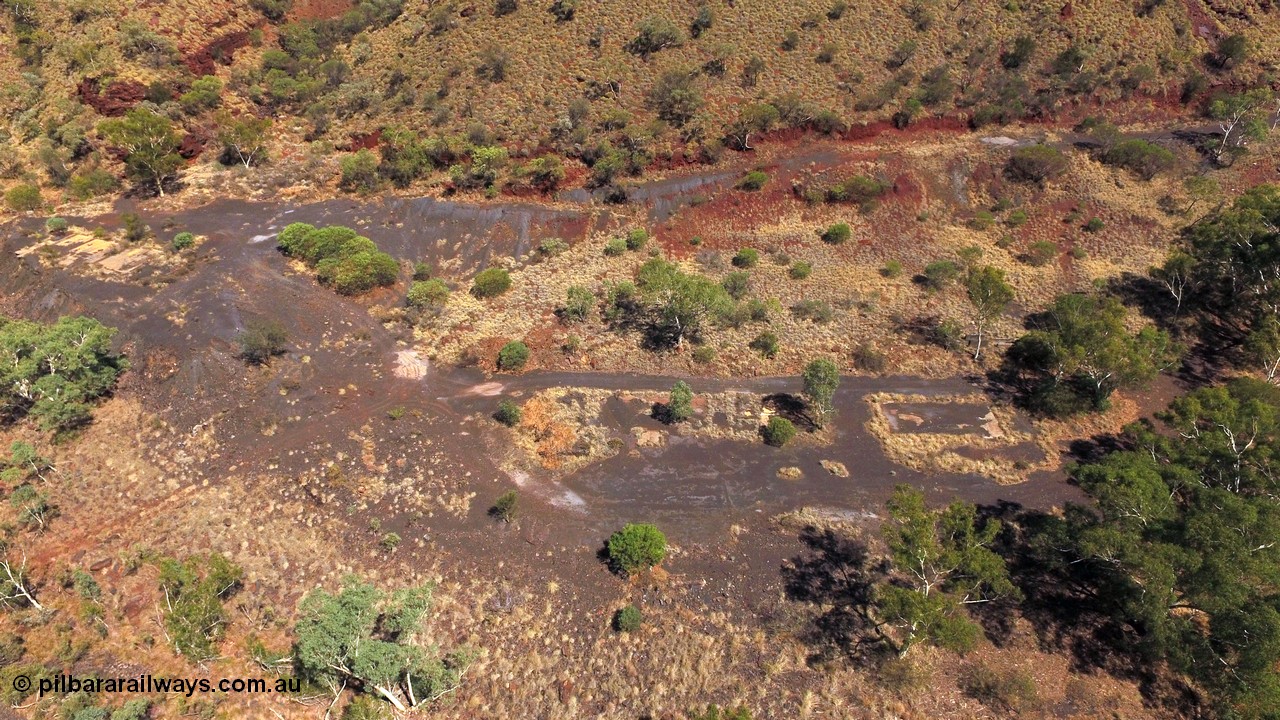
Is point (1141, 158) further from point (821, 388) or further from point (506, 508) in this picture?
point (506, 508)

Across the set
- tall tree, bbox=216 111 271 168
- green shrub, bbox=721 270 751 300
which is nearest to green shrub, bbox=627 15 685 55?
green shrub, bbox=721 270 751 300

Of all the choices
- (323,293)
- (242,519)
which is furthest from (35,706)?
(323,293)

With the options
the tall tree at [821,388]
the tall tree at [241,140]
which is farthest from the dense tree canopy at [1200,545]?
the tall tree at [241,140]

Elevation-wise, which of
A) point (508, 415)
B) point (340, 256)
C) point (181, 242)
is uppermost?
point (181, 242)

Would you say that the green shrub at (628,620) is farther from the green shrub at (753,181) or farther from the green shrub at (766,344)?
the green shrub at (753,181)

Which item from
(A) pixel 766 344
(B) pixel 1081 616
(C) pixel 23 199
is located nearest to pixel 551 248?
(A) pixel 766 344
